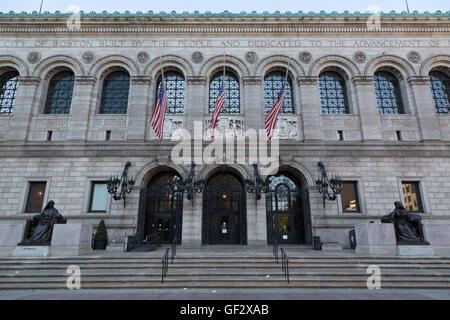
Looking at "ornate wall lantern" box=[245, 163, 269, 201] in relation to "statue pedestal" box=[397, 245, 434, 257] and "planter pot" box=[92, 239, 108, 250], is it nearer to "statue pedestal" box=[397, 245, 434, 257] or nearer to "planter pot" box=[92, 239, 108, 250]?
"statue pedestal" box=[397, 245, 434, 257]

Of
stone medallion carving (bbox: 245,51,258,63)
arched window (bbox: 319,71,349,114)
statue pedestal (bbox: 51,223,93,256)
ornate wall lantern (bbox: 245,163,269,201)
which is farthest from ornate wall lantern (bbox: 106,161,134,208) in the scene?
arched window (bbox: 319,71,349,114)

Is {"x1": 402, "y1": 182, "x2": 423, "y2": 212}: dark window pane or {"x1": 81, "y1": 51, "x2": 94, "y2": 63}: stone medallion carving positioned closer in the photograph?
{"x1": 402, "y1": 182, "x2": 423, "y2": 212}: dark window pane

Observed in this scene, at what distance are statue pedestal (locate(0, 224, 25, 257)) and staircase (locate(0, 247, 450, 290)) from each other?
191cm

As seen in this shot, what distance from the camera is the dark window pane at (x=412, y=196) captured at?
55.4 ft

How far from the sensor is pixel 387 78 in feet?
66.0

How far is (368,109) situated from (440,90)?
667cm

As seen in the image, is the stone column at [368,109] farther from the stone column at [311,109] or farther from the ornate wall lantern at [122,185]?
the ornate wall lantern at [122,185]

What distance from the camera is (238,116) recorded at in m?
18.5

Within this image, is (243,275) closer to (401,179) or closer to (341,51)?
(401,179)

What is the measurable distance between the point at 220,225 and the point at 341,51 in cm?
1611

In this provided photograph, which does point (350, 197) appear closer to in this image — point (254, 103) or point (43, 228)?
point (254, 103)

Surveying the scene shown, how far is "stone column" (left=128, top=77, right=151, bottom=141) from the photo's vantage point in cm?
1797

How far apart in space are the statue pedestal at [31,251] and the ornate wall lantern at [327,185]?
15353mm

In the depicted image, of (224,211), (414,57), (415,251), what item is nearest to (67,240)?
(224,211)
